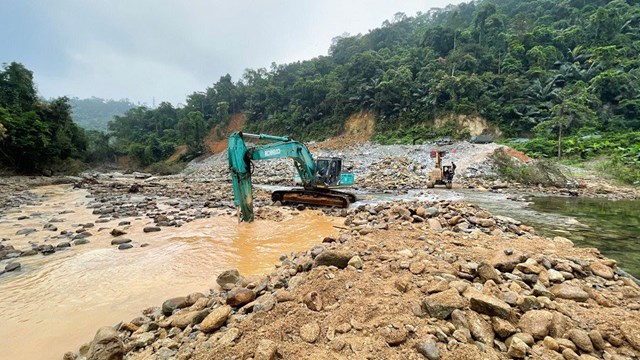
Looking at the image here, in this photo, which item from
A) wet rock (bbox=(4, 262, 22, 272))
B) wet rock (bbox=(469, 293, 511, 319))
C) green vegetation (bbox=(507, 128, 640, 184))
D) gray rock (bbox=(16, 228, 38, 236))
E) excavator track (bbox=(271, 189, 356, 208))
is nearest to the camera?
wet rock (bbox=(469, 293, 511, 319))

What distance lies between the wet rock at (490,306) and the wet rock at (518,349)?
0.32m

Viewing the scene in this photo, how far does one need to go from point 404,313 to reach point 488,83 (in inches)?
1617

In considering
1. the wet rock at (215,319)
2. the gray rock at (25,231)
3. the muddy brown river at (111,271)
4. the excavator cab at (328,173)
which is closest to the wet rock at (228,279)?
the muddy brown river at (111,271)

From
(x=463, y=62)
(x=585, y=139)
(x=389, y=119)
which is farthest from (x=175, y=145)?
(x=585, y=139)

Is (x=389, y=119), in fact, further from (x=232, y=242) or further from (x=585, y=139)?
(x=232, y=242)

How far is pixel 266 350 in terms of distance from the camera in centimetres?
232

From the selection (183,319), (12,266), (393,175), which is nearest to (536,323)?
(183,319)

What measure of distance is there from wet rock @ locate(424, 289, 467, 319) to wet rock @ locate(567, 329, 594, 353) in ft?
2.69

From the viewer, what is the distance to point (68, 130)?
32844mm

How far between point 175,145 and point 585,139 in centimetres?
5858

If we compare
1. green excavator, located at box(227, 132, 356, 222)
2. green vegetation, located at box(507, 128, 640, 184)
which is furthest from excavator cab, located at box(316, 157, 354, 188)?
green vegetation, located at box(507, 128, 640, 184)

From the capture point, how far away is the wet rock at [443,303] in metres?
2.67

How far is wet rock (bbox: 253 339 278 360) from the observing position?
2.26 metres

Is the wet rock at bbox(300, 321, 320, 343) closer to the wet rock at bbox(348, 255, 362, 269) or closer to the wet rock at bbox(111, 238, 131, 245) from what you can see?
the wet rock at bbox(348, 255, 362, 269)
